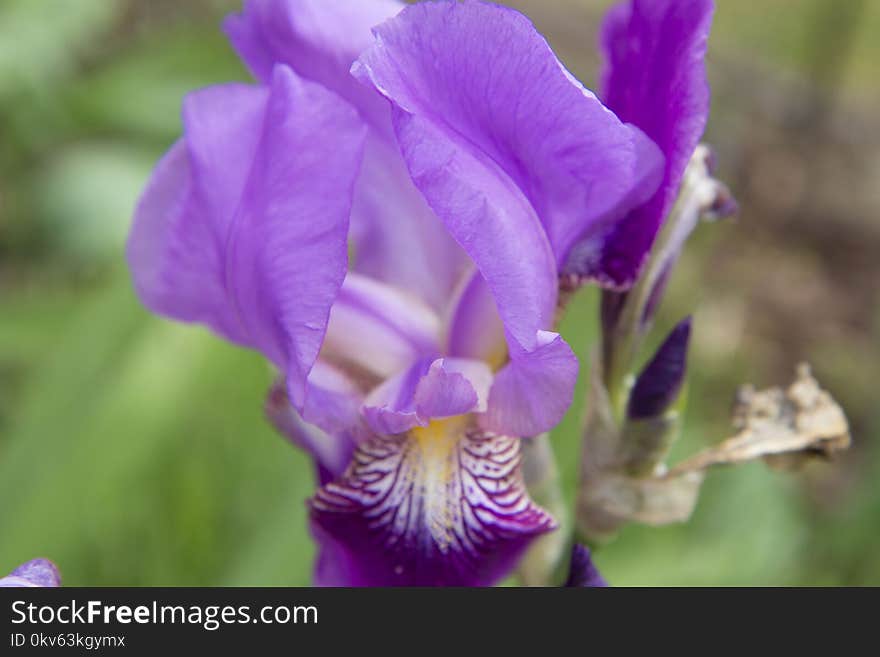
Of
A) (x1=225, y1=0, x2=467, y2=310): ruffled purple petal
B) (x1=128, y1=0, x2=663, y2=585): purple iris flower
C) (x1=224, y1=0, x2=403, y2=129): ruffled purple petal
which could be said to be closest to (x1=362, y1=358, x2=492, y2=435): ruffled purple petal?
(x1=128, y1=0, x2=663, y2=585): purple iris flower

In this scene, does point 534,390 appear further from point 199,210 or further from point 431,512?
point 199,210

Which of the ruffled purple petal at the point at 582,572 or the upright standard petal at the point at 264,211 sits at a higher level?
the upright standard petal at the point at 264,211

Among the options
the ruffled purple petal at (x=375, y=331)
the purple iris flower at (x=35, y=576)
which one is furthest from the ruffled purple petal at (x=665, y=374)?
the purple iris flower at (x=35, y=576)

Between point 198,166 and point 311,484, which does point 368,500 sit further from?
point 311,484

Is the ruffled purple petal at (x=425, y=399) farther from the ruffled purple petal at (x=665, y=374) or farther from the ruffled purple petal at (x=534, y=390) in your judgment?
the ruffled purple petal at (x=665, y=374)

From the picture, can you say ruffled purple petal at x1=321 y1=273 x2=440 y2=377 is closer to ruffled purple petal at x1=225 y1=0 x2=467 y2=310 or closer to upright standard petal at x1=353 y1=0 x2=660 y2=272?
ruffled purple petal at x1=225 y1=0 x2=467 y2=310

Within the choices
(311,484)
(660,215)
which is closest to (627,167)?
(660,215)

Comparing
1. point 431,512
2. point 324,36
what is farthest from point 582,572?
point 324,36
